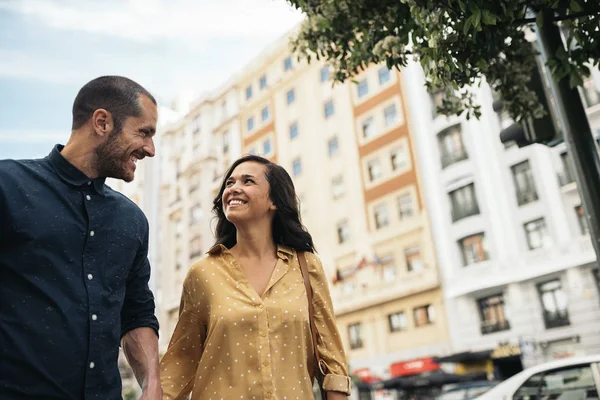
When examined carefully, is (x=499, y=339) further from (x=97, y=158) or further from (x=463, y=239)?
(x=97, y=158)

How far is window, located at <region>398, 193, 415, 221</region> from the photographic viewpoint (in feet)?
95.8

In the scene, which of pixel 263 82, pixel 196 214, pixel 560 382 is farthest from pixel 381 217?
pixel 560 382

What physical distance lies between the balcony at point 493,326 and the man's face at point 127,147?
80.3 feet

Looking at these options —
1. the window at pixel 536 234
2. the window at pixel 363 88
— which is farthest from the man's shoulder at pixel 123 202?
the window at pixel 363 88

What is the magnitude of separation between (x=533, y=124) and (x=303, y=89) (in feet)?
109

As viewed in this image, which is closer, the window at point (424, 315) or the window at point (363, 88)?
the window at point (424, 315)

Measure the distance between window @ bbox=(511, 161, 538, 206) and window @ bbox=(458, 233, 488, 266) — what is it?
2462mm

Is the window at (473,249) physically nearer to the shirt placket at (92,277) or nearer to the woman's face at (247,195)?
the woman's face at (247,195)

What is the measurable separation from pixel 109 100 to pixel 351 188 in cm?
3004

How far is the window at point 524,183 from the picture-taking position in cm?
2473

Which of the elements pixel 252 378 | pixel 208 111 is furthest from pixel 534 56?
pixel 208 111

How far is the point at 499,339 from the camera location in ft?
79.5

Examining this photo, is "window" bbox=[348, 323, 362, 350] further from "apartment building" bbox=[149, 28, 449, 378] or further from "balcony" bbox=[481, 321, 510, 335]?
"balcony" bbox=[481, 321, 510, 335]

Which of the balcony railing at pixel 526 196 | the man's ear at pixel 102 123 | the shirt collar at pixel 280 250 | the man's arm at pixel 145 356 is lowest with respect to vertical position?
the man's arm at pixel 145 356
